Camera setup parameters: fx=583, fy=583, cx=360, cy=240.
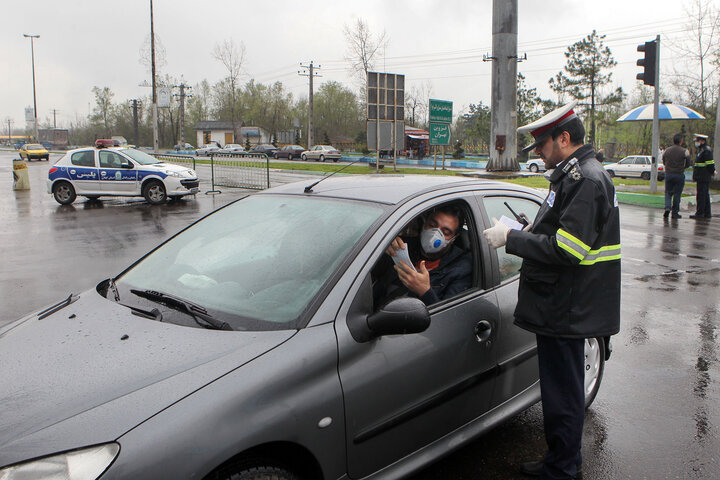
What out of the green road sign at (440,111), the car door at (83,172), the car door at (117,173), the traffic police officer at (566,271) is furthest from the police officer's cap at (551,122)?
the green road sign at (440,111)

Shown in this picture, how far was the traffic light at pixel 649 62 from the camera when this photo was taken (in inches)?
599

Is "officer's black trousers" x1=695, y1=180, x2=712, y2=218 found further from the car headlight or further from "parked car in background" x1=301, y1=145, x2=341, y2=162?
"parked car in background" x1=301, y1=145, x2=341, y2=162

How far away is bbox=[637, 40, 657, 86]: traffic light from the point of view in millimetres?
15211

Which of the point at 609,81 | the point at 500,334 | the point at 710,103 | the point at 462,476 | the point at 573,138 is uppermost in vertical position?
the point at 609,81

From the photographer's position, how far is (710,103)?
3269 centimetres

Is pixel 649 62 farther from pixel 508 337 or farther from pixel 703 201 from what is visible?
pixel 508 337

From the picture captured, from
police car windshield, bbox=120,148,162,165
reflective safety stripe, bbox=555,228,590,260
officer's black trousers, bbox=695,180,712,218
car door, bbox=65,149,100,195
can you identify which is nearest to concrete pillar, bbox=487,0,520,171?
officer's black trousers, bbox=695,180,712,218

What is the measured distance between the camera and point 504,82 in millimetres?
23719

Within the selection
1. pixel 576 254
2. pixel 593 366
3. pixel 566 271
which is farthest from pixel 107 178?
pixel 576 254

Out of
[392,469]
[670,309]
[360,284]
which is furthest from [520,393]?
[670,309]

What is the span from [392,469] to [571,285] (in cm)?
115

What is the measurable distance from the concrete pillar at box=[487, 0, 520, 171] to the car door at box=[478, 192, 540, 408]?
21.6 metres

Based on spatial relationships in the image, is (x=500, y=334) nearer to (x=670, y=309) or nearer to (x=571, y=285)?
(x=571, y=285)

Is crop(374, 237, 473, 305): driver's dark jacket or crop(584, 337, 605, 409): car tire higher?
crop(374, 237, 473, 305): driver's dark jacket
